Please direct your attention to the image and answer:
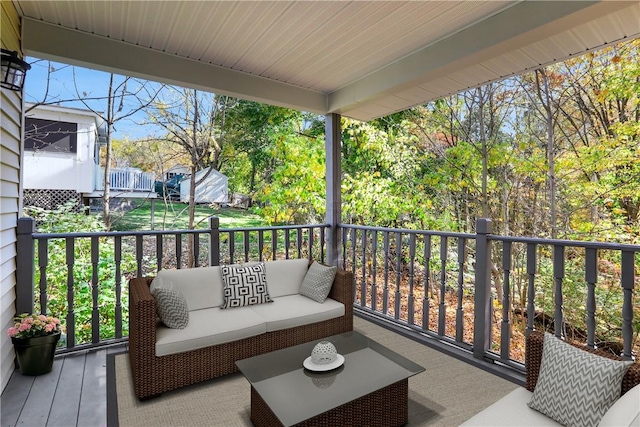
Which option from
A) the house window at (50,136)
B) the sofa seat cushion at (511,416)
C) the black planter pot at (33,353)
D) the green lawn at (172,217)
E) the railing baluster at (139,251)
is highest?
the house window at (50,136)

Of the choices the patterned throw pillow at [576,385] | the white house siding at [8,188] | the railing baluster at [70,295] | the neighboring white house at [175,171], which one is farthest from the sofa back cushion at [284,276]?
the neighboring white house at [175,171]

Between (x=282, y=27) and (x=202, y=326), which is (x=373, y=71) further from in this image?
(x=202, y=326)

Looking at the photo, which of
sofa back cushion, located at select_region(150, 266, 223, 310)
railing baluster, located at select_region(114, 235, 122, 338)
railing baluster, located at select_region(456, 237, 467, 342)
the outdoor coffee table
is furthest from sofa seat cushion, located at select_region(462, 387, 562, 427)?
railing baluster, located at select_region(114, 235, 122, 338)

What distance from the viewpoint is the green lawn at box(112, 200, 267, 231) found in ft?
21.3

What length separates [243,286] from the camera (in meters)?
3.12

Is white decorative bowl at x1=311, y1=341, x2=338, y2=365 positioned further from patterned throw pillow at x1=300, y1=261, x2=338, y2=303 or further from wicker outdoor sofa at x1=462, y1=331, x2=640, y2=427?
patterned throw pillow at x1=300, y1=261, x2=338, y2=303

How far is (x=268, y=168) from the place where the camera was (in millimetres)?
7363

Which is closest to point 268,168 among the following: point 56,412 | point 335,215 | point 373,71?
point 335,215

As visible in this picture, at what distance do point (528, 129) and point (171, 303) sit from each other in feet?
21.9

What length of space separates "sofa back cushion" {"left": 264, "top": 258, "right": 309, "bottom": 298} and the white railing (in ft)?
14.4

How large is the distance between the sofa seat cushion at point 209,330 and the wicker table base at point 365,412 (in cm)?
65

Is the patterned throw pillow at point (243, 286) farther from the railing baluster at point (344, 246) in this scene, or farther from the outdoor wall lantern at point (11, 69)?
the outdoor wall lantern at point (11, 69)

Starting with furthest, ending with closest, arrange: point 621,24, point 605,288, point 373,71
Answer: point 605,288 < point 373,71 < point 621,24

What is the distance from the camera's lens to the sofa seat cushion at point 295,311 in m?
2.84
